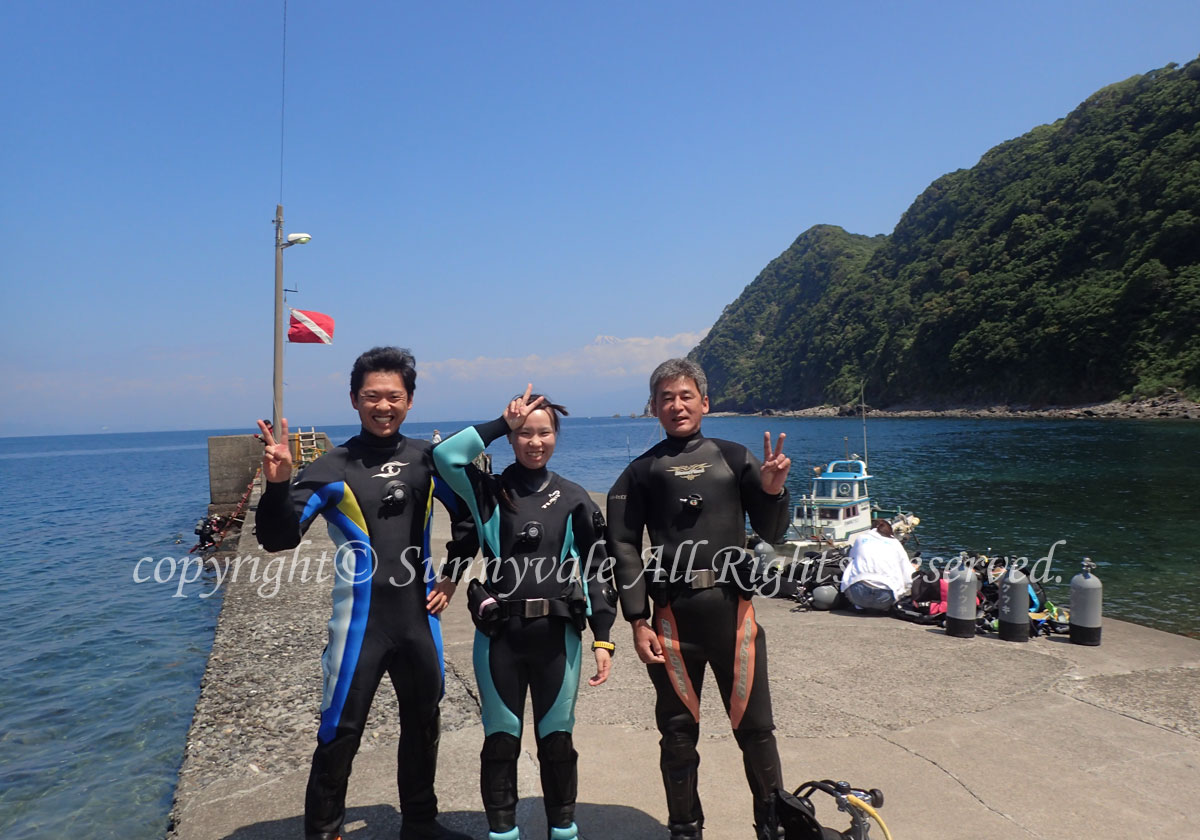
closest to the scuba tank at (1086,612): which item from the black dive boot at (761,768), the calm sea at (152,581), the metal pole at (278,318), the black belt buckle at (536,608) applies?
the black dive boot at (761,768)

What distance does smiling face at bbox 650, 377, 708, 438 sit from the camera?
3201mm

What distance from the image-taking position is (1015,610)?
666 cm

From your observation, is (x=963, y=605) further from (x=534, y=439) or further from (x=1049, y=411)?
(x=1049, y=411)

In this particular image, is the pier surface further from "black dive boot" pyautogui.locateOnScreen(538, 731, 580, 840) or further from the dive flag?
the dive flag

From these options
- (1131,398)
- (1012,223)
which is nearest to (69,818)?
(1131,398)

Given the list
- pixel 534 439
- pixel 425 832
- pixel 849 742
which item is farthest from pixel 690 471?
pixel 849 742

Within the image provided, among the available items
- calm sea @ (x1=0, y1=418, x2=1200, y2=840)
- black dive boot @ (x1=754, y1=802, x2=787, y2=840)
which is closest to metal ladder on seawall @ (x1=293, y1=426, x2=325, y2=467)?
calm sea @ (x1=0, y1=418, x2=1200, y2=840)

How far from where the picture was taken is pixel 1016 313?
78.4 metres

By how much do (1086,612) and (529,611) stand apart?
6162 mm

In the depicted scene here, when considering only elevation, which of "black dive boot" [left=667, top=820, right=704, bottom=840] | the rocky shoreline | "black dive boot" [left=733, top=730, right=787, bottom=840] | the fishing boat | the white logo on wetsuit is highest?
the rocky shoreline

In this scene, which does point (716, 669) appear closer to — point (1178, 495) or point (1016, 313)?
point (1178, 495)

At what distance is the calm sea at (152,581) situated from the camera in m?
5.86

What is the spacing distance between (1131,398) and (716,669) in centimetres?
7805

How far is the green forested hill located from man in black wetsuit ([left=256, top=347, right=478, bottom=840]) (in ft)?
244
